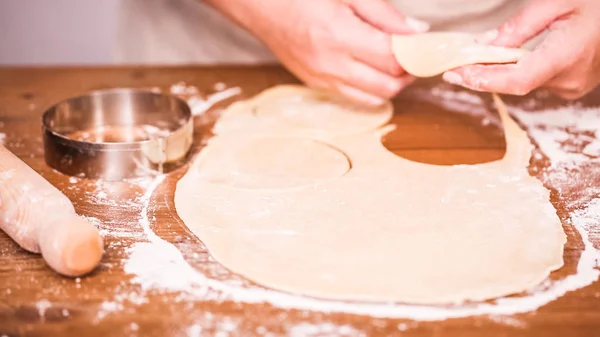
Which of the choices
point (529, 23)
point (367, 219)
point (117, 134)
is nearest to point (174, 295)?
point (367, 219)

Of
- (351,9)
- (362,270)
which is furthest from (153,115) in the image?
(362,270)

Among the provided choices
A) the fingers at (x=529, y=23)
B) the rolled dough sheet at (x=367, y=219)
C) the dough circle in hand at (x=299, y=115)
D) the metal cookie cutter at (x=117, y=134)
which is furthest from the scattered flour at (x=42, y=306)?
the fingers at (x=529, y=23)

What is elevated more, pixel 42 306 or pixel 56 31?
pixel 42 306

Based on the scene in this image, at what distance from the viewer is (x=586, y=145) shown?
129cm

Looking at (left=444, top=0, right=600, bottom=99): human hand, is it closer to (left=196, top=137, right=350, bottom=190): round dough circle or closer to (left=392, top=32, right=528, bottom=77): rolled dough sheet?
(left=392, top=32, right=528, bottom=77): rolled dough sheet

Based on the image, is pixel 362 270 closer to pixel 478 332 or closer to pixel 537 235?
pixel 478 332

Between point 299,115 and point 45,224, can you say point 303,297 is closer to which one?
point 45,224

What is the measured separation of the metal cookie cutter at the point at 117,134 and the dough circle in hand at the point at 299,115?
13cm

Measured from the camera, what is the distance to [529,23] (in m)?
1.20

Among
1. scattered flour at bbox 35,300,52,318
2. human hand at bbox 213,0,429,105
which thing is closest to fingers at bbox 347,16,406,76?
human hand at bbox 213,0,429,105

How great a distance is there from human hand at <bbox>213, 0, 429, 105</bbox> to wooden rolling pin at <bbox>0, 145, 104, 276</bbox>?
631 millimetres

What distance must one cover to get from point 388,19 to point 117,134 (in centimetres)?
59

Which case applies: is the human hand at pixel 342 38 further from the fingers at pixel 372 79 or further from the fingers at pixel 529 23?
the fingers at pixel 529 23

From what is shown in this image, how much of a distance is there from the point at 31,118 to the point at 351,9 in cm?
72
